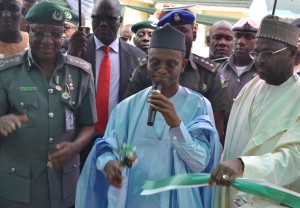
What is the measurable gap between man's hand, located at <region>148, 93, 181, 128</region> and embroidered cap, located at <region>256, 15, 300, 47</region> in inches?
33.3

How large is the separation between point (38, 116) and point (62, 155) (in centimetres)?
36

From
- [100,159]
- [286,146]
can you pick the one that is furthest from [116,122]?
[286,146]

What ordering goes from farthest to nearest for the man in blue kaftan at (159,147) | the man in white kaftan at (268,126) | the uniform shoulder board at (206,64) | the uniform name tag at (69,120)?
the uniform shoulder board at (206,64), the uniform name tag at (69,120), the man in blue kaftan at (159,147), the man in white kaftan at (268,126)

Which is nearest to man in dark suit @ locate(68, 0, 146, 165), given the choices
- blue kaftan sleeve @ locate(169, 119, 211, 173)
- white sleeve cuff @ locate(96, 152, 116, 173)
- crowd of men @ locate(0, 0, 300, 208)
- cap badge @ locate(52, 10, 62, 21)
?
crowd of men @ locate(0, 0, 300, 208)

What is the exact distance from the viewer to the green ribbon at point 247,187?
2.47 m

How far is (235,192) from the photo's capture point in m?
2.96

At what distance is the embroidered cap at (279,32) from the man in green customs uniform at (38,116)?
1393mm

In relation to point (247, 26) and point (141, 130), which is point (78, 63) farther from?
point (247, 26)

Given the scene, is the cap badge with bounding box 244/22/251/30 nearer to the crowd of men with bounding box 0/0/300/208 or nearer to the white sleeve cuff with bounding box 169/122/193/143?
the crowd of men with bounding box 0/0/300/208

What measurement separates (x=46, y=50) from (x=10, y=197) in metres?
1.04

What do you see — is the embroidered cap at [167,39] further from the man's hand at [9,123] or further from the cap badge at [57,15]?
the man's hand at [9,123]

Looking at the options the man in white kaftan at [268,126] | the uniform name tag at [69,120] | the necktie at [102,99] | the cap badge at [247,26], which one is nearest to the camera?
the man in white kaftan at [268,126]

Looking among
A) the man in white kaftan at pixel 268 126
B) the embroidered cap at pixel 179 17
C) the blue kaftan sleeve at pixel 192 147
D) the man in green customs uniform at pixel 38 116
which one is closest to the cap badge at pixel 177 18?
the embroidered cap at pixel 179 17

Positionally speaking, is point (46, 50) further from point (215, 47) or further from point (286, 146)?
point (215, 47)
